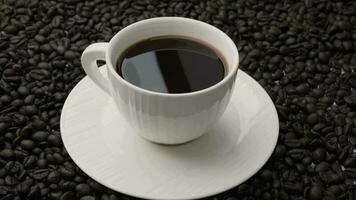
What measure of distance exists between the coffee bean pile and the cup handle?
0.18 m

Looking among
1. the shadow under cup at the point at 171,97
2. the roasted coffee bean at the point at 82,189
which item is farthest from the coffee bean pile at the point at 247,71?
the shadow under cup at the point at 171,97

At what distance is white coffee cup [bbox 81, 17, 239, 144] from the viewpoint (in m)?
0.82

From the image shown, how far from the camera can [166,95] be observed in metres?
0.80

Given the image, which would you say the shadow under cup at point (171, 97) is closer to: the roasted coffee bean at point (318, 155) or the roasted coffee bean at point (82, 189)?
the roasted coffee bean at point (82, 189)

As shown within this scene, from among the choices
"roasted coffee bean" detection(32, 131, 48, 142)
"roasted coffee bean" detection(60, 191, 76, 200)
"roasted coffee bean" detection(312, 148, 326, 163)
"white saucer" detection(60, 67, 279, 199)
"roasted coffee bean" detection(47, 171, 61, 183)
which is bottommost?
"roasted coffee bean" detection(312, 148, 326, 163)

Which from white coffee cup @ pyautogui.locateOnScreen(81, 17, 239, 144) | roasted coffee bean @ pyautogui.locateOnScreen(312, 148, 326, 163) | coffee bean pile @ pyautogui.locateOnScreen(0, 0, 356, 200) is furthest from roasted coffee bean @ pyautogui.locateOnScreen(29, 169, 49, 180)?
roasted coffee bean @ pyautogui.locateOnScreen(312, 148, 326, 163)

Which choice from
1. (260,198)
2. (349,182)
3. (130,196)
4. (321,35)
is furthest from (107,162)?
(321,35)

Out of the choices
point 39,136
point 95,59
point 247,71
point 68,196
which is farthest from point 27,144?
point 247,71

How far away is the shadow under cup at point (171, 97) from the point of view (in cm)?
82

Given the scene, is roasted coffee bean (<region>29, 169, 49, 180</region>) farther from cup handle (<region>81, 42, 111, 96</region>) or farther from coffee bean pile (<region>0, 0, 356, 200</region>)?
cup handle (<region>81, 42, 111, 96</region>)

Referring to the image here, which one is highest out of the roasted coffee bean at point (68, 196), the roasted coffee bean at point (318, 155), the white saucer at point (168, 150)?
the white saucer at point (168, 150)

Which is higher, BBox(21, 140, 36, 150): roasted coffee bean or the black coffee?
the black coffee

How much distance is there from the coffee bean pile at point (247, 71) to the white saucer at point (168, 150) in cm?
7

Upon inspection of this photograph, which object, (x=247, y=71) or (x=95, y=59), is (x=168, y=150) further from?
(x=247, y=71)
